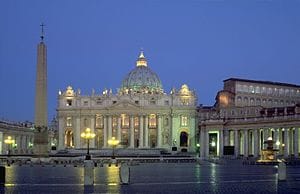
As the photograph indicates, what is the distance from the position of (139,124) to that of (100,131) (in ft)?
30.8

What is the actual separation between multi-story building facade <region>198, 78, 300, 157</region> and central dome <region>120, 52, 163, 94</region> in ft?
55.3

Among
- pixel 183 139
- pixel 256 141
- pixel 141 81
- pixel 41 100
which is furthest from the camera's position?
pixel 141 81

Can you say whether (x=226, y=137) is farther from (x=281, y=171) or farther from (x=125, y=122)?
(x=281, y=171)

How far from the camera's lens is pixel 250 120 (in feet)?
329

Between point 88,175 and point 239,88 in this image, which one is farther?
point 239,88

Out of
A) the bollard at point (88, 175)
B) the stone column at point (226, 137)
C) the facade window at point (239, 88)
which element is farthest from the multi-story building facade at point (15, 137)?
the bollard at point (88, 175)

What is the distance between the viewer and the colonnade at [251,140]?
8872 centimetres

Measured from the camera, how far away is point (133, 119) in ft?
456

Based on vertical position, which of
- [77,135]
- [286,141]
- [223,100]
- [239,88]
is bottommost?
[286,141]

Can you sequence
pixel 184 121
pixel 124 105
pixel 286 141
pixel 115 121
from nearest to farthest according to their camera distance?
pixel 286 141, pixel 124 105, pixel 184 121, pixel 115 121

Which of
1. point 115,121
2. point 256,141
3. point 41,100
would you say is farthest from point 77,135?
point 41,100

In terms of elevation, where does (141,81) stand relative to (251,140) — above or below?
above

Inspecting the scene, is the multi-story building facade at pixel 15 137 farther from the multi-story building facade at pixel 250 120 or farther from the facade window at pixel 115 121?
the multi-story building facade at pixel 250 120

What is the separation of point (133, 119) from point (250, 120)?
43.9 m
